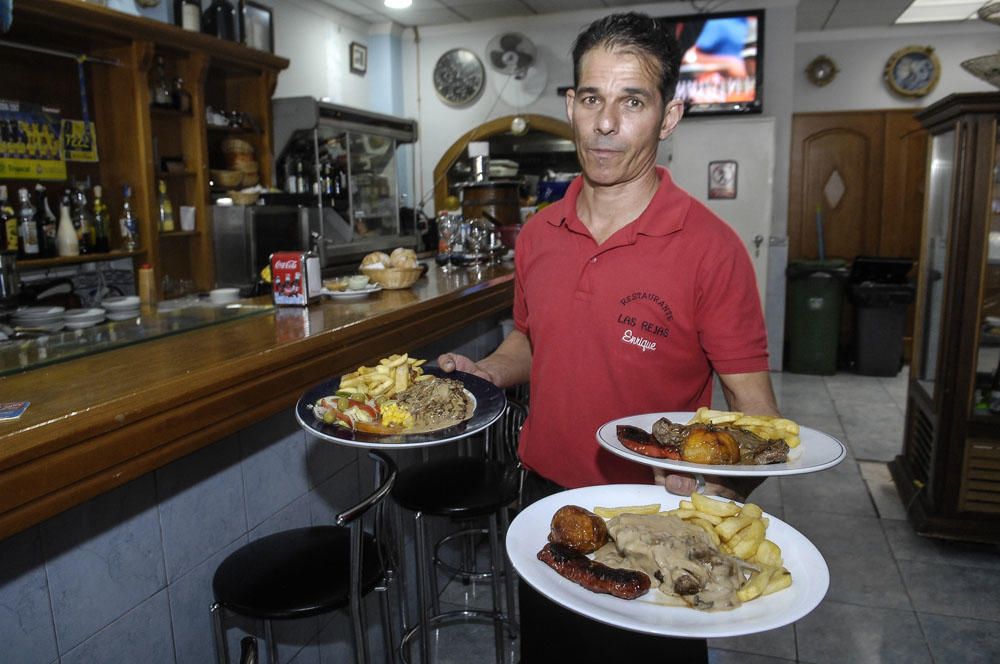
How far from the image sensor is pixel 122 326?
198 centimetres

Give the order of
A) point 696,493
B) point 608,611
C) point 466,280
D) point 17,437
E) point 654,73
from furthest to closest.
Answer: point 466,280, point 654,73, point 696,493, point 17,437, point 608,611

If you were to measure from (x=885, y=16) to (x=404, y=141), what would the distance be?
4.70 meters

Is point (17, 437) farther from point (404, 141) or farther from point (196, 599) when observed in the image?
point (404, 141)

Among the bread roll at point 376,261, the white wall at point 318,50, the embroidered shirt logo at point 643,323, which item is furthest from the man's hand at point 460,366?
the white wall at point 318,50

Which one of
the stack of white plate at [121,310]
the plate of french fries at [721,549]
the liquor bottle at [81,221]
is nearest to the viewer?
the plate of french fries at [721,549]

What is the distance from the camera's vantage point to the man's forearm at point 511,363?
191 centimetres

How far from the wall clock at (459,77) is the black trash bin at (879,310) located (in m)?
4.09

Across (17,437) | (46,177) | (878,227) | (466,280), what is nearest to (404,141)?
(46,177)

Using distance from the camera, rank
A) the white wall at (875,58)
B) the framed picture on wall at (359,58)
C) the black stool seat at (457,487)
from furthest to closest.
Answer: the white wall at (875,58)
the framed picture on wall at (359,58)
the black stool seat at (457,487)

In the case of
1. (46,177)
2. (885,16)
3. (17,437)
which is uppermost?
(885,16)

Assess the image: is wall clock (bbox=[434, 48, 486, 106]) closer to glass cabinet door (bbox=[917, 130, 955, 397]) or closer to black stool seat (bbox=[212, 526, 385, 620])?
glass cabinet door (bbox=[917, 130, 955, 397])

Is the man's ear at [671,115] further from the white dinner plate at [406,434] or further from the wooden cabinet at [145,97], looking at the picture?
the wooden cabinet at [145,97]

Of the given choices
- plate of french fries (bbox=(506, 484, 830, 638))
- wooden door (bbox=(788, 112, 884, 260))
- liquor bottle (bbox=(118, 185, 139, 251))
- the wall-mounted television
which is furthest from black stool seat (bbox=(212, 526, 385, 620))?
wooden door (bbox=(788, 112, 884, 260))

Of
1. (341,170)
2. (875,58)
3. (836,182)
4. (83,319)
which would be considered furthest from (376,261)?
(875,58)
